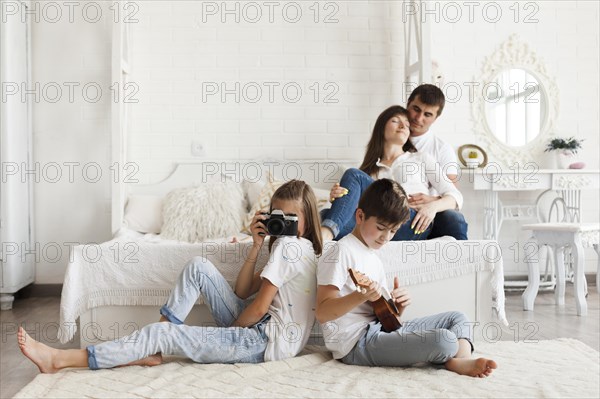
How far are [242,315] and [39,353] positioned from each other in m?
0.66

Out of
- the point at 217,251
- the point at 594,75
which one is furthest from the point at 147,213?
the point at 594,75

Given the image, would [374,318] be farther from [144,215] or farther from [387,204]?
[144,215]

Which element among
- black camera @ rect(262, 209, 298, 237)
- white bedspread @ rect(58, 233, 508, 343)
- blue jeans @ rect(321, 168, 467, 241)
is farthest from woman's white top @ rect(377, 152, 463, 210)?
black camera @ rect(262, 209, 298, 237)

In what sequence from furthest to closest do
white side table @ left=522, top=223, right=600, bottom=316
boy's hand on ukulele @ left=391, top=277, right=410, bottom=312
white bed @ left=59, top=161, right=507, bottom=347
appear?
white side table @ left=522, top=223, right=600, bottom=316 → white bed @ left=59, top=161, right=507, bottom=347 → boy's hand on ukulele @ left=391, top=277, right=410, bottom=312

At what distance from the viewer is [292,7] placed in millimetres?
4215

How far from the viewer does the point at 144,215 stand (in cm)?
380

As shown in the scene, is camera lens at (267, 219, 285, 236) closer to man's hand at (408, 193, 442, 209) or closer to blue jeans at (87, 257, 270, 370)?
blue jeans at (87, 257, 270, 370)

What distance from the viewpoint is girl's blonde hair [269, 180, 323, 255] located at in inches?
95.3

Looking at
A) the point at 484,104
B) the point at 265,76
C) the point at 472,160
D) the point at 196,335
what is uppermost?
the point at 265,76

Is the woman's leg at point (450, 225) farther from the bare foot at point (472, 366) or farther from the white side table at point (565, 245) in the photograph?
the white side table at point (565, 245)

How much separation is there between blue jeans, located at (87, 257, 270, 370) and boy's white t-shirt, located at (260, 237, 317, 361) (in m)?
0.04

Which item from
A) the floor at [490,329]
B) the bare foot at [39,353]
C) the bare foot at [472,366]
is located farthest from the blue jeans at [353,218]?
the bare foot at [39,353]

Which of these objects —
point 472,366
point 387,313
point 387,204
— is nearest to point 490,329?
point 472,366

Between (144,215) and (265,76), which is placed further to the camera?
(265,76)
